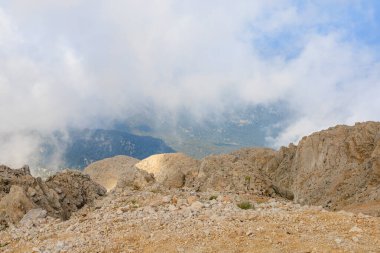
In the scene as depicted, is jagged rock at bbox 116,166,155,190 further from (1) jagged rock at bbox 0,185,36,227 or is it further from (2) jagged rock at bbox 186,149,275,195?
(1) jagged rock at bbox 0,185,36,227

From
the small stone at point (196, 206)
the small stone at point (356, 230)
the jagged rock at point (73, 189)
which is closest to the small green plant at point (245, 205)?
the small stone at point (196, 206)

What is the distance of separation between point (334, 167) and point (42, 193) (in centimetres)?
4490

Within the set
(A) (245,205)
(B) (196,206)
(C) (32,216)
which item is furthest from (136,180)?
(A) (245,205)

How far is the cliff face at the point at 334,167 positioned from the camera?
5266 cm

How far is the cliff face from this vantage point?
5266 cm

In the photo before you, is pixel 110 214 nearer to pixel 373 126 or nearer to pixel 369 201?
pixel 369 201

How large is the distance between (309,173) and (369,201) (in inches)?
880

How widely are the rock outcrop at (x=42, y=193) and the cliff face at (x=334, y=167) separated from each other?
23.1 m

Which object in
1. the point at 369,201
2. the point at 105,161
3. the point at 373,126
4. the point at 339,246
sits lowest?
the point at 339,246

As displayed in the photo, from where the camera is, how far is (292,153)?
80688mm

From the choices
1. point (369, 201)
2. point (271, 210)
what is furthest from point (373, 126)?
point (271, 210)

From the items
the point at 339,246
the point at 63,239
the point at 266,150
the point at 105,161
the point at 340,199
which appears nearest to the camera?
the point at 339,246

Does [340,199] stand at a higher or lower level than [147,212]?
higher

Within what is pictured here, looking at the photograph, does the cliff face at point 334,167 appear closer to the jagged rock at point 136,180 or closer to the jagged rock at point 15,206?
the jagged rock at point 136,180
